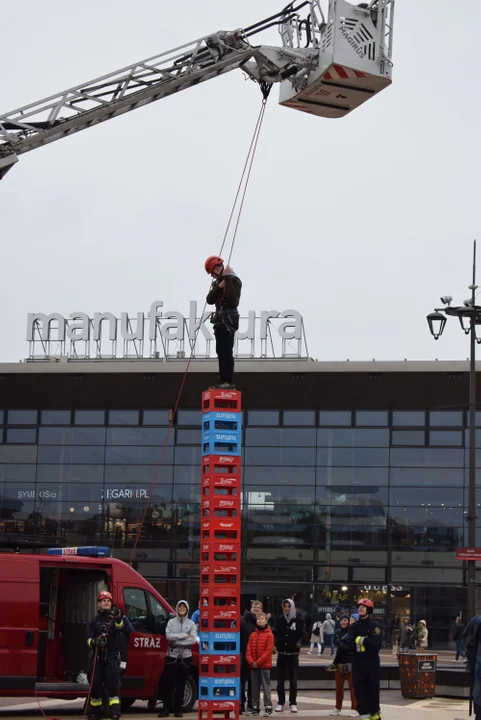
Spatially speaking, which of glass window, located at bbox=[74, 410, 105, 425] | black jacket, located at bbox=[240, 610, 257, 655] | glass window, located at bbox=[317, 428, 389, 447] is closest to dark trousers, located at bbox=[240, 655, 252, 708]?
black jacket, located at bbox=[240, 610, 257, 655]

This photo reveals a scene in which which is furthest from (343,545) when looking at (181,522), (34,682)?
(34,682)

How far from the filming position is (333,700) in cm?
2348

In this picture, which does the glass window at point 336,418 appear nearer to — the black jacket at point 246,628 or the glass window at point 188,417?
the glass window at point 188,417

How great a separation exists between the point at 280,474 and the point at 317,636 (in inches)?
258

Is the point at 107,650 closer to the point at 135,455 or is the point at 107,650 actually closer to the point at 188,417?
the point at 135,455

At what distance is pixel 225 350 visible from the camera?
1548 cm

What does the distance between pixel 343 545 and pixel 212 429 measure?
33197 mm

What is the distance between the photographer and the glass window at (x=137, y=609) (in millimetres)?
19484

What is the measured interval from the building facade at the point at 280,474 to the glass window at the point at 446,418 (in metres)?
0.05

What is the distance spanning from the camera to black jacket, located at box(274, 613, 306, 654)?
65.0ft

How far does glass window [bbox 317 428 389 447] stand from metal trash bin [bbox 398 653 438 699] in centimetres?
2422

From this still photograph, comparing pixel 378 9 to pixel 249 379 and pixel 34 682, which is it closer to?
pixel 34 682

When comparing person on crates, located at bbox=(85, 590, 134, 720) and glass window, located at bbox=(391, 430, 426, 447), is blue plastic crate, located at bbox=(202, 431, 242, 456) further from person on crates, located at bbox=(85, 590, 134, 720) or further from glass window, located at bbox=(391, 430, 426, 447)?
glass window, located at bbox=(391, 430, 426, 447)

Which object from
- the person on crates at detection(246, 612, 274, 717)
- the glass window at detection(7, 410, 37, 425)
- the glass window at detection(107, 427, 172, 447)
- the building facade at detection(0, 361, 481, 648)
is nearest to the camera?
the person on crates at detection(246, 612, 274, 717)
